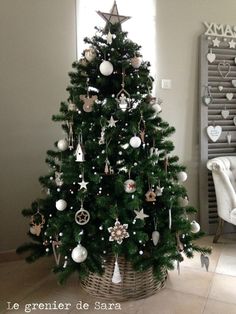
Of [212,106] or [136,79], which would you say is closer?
[136,79]

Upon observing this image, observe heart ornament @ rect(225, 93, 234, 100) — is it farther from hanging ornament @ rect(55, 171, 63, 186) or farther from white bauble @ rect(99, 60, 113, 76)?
hanging ornament @ rect(55, 171, 63, 186)

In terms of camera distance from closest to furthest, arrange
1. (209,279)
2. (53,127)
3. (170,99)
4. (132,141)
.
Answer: (132,141) < (209,279) < (53,127) < (170,99)

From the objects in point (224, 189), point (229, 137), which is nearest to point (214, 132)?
point (229, 137)

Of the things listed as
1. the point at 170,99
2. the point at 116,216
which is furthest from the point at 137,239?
the point at 170,99

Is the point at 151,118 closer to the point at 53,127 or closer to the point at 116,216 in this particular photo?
the point at 116,216

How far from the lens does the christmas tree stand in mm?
1550

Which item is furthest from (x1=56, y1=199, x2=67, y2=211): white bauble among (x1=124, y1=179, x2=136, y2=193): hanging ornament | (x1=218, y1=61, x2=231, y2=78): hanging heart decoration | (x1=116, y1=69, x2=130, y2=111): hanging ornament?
(x1=218, y1=61, x2=231, y2=78): hanging heart decoration

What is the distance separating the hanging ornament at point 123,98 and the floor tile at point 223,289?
1.21 meters

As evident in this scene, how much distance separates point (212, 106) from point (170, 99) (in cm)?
39

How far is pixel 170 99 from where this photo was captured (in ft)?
8.46

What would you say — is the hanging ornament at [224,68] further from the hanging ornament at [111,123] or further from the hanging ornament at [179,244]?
the hanging ornament at [179,244]

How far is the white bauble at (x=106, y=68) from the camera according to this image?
5.09ft

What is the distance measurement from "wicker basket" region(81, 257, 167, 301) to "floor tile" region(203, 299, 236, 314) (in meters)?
0.32

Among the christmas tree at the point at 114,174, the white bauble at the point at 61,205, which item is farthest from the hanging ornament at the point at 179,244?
the white bauble at the point at 61,205
